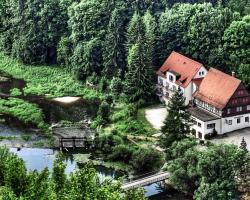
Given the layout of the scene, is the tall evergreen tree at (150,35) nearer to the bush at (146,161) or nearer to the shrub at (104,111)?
the shrub at (104,111)

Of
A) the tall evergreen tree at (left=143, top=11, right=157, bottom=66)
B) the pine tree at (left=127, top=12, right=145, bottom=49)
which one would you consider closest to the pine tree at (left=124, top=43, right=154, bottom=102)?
the tall evergreen tree at (left=143, top=11, right=157, bottom=66)

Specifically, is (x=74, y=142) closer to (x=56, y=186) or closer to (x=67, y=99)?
(x=67, y=99)

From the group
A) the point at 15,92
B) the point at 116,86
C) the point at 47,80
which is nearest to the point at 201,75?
the point at 116,86

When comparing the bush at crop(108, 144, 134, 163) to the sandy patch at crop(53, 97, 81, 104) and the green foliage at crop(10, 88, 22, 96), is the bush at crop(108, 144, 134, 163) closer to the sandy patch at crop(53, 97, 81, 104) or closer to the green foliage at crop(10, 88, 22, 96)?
the sandy patch at crop(53, 97, 81, 104)

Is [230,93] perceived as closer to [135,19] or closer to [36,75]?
[135,19]

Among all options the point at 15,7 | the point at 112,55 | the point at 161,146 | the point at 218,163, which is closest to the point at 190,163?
the point at 218,163

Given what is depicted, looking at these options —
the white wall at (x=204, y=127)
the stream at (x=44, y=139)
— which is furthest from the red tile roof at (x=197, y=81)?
the stream at (x=44, y=139)
